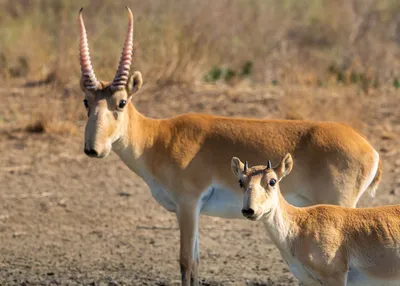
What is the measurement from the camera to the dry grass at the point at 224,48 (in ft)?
57.8

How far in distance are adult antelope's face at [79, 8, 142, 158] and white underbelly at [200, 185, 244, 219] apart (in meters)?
1.11

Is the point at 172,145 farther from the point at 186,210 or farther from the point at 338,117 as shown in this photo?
the point at 338,117

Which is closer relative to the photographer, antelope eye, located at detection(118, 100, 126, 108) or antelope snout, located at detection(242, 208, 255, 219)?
antelope snout, located at detection(242, 208, 255, 219)

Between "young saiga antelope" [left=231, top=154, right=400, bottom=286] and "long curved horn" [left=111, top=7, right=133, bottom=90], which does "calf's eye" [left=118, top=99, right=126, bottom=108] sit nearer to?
"long curved horn" [left=111, top=7, right=133, bottom=90]

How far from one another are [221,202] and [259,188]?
181 centimetres

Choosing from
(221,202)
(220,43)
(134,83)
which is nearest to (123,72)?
(134,83)

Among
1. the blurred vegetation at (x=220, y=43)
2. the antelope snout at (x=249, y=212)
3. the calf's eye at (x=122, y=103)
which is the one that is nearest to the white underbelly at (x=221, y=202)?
the calf's eye at (x=122, y=103)

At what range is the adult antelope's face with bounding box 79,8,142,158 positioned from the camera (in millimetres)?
8922

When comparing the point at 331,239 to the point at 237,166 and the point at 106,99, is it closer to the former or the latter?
the point at 237,166

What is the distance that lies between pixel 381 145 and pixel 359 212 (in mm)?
7033

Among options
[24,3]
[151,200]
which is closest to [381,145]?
[151,200]

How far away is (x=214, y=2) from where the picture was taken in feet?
69.6

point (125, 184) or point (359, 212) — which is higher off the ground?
point (359, 212)

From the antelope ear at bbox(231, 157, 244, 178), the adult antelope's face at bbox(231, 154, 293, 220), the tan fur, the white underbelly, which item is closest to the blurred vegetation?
the tan fur
